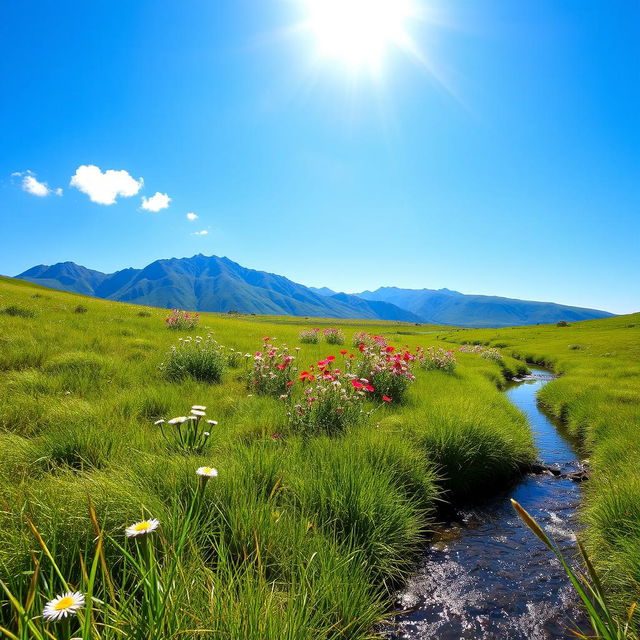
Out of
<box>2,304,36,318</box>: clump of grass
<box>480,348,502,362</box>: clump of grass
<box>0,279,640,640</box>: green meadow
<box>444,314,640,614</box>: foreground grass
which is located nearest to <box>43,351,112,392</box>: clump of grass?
<box>0,279,640,640</box>: green meadow

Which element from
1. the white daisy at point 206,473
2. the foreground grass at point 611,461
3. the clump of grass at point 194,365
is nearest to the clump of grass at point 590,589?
the white daisy at point 206,473

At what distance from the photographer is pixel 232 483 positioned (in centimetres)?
409

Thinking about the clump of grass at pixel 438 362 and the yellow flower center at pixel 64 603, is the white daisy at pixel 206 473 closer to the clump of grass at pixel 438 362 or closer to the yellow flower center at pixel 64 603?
the yellow flower center at pixel 64 603

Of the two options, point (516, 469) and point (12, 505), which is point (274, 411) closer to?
point (12, 505)

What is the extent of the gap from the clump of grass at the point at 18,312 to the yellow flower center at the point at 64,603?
17512 mm

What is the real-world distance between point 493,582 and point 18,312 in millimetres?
18936

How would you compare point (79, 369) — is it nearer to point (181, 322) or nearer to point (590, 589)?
point (181, 322)

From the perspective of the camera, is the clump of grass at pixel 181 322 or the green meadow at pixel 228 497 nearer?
the green meadow at pixel 228 497

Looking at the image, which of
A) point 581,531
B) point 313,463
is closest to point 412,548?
point 313,463

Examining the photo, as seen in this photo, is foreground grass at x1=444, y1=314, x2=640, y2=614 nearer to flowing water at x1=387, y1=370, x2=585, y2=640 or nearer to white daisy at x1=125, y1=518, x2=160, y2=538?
flowing water at x1=387, y1=370, x2=585, y2=640

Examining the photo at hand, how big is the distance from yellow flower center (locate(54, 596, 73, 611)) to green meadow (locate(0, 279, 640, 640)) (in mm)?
61

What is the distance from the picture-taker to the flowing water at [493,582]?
395 centimetres

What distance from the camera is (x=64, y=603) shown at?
1.39 metres

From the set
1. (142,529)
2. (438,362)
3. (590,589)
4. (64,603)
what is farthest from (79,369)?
(438,362)
